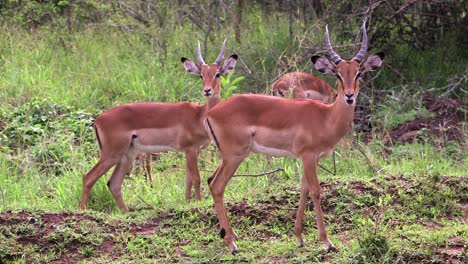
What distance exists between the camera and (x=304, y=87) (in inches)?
380

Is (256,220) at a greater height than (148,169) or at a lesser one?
greater

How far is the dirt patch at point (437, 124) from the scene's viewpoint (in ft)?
30.8

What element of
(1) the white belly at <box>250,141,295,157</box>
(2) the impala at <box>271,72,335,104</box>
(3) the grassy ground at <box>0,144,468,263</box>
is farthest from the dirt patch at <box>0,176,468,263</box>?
(2) the impala at <box>271,72,335,104</box>

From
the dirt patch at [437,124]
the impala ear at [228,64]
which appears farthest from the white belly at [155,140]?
the dirt patch at [437,124]

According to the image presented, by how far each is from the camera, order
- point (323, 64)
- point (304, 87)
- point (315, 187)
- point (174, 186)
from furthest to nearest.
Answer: point (304, 87)
point (174, 186)
point (323, 64)
point (315, 187)

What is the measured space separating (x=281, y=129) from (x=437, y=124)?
4.05 metres

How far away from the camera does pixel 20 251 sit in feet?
19.3

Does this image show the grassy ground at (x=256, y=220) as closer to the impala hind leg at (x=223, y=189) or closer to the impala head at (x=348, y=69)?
the impala hind leg at (x=223, y=189)

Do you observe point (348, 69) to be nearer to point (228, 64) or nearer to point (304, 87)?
point (228, 64)

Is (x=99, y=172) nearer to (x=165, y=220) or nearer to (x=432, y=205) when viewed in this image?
(x=165, y=220)

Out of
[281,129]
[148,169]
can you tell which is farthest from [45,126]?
[281,129]

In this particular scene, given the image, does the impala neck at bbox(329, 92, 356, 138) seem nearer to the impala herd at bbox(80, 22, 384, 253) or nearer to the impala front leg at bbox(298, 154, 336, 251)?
the impala herd at bbox(80, 22, 384, 253)

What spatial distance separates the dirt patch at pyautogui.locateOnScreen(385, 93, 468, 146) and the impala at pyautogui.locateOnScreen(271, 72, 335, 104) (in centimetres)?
86

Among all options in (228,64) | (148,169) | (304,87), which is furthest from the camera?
(304,87)
